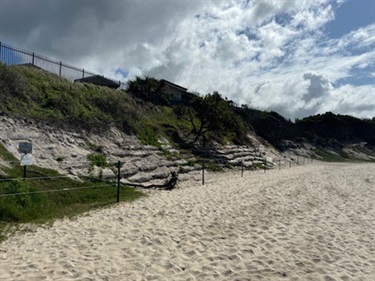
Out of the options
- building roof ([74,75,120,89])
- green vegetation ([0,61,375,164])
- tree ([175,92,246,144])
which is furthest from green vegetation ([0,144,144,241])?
building roof ([74,75,120,89])

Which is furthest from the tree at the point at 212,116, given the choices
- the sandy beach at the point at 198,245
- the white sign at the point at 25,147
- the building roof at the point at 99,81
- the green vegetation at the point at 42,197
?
the white sign at the point at 25,147

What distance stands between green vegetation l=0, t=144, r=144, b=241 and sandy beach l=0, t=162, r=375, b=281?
86cm

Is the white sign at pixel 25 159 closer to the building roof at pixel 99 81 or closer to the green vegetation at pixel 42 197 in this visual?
the green vegetation at pixel 42 197

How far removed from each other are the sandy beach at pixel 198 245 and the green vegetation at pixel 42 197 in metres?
0.86

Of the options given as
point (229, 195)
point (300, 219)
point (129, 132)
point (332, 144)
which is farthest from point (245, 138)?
point (332, 144)

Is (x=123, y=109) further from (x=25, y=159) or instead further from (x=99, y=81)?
(x=25, y=159)

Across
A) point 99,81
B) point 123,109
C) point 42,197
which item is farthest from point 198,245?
point 99,81

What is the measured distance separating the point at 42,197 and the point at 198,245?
6.07 m

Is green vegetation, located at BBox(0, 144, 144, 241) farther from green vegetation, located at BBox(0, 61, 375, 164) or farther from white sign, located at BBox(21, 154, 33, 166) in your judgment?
green vegetation, located at BBox(0, 61, 375, 164)

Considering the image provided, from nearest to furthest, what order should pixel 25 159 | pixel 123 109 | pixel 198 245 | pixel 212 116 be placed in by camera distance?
1. pixel 198 245
2. pixel 25 159
3. pixel 123 109
4. pixel 212 116

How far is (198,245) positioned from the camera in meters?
7.88

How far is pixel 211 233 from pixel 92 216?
387cm

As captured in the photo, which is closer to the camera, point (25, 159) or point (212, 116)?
point (25, 159)

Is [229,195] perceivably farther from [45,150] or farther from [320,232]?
[45,150]
